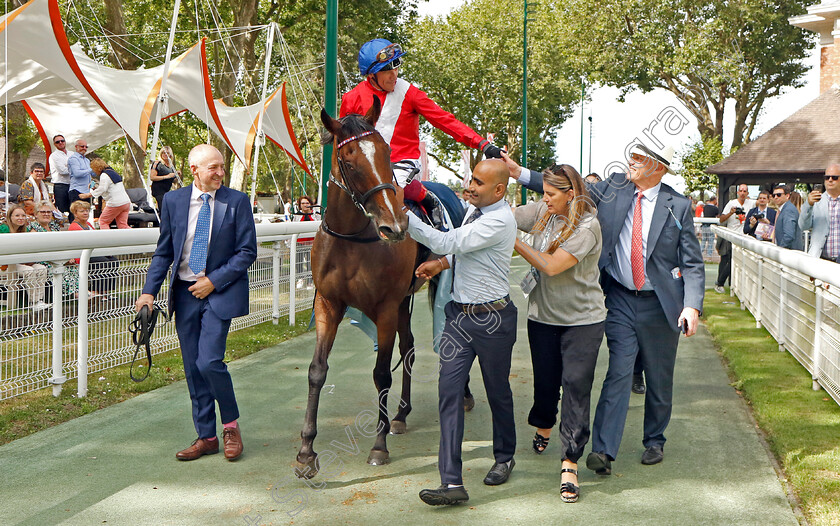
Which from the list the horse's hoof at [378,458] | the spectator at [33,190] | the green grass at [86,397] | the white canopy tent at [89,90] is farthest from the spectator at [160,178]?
the horse's hoof at [378,458]

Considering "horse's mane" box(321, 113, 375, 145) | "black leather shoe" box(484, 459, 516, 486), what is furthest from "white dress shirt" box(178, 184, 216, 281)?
"black leather shoe" box(484, 459, 516, 486)

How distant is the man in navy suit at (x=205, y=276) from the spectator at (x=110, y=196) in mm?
8328

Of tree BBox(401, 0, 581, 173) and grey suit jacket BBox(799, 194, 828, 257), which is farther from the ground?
tree BBox(401, 0, 581, 173)

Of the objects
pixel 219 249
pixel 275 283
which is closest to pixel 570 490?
pixel 219 249

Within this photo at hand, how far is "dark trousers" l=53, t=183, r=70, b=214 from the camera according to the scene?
44.4ft

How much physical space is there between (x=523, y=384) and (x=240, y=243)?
3258 millimetres

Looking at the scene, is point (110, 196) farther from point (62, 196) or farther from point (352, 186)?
point (352, 186)

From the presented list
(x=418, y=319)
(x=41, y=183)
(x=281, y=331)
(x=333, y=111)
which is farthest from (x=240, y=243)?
(x=41, y=183)

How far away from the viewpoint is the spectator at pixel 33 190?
10.5 m

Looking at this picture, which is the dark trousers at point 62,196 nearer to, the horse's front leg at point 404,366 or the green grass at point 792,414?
the horse's front leg at point 404,366

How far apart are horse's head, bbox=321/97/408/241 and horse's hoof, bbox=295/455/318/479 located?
150cm

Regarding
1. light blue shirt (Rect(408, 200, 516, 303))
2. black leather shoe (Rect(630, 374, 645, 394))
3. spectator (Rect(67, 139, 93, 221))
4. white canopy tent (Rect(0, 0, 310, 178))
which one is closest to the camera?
light blue shirt (Rect(408, 200, 516, 303))

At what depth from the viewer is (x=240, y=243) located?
16.6 feet

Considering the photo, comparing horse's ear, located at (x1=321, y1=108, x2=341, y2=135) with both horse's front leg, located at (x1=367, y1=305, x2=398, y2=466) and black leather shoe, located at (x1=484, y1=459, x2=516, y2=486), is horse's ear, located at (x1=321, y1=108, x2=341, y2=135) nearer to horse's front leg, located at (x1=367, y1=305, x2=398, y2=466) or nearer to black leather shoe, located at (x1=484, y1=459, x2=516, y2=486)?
horse's front leg, located at (x1=367, y1=305, x2=398, y2=466)
